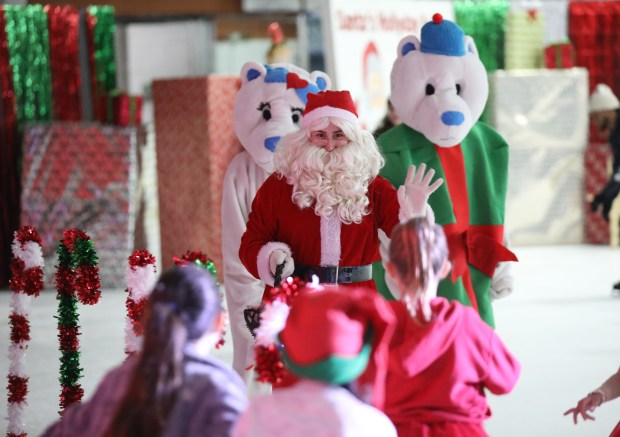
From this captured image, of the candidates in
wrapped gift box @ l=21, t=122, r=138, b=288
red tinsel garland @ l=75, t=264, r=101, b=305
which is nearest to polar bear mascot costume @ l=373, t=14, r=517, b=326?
red tinsel garland @ l=75, t=264, r=101, b=305

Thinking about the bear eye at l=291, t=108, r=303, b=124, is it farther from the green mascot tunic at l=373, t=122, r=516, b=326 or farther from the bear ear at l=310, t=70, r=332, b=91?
the green mascot tunic at l=373, t=122, r=516, b=326

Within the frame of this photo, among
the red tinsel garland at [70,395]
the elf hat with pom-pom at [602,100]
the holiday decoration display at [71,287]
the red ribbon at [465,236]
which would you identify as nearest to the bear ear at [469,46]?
the red ribbon at [465,236]

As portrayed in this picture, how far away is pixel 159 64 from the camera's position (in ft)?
38.8

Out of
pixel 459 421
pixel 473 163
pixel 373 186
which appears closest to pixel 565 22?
pixel 473 163

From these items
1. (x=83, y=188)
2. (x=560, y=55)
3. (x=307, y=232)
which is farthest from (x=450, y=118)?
(x=560, y=55)

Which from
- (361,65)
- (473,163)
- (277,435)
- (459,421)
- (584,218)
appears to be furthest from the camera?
(584,218)

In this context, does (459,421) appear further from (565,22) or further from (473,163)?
Result: (565,22)

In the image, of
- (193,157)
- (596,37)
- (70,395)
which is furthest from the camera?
(596,37)

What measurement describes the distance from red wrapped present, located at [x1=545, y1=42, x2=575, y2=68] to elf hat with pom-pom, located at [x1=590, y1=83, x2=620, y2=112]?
64 centimetres

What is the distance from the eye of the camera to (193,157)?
8258 millimetres

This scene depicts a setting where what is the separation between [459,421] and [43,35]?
6753 millimetres

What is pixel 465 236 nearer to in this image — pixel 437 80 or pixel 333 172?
pixel 437 80

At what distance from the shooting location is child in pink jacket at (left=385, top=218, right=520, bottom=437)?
8.07 feet

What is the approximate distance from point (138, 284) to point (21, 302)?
0.86 m
